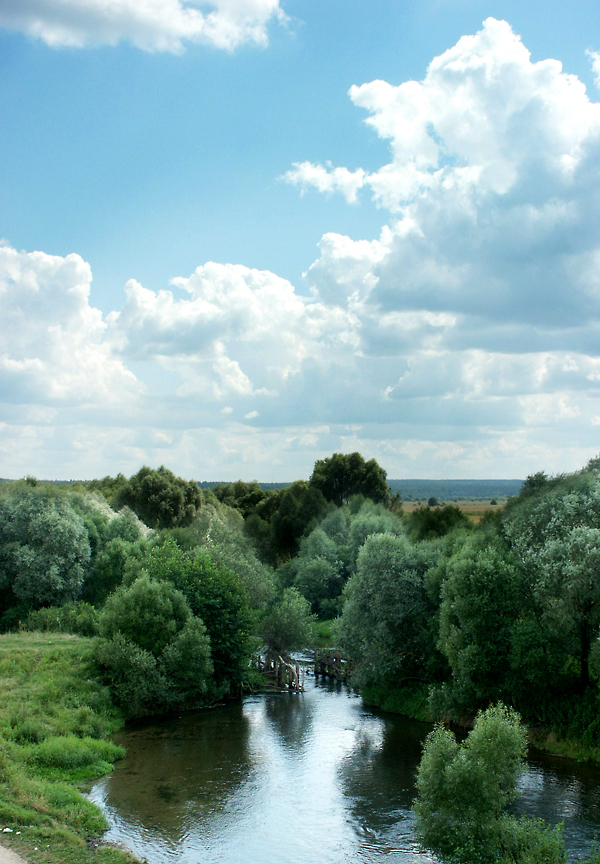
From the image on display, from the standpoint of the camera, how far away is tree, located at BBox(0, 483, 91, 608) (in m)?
59.8

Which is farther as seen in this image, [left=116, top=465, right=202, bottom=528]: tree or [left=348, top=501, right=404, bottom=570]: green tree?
[left=116, top=465, right=202, bottom=528]: tree

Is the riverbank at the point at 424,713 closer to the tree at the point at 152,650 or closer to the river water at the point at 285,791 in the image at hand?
the river water at the point at 285,791

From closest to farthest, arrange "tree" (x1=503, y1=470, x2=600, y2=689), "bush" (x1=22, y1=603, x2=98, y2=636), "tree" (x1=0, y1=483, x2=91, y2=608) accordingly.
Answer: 1. "tree" (x1=503, y1=470, x2=600, y2=689)
2. "bush" (x1=22, y1=603, x2=98, y2=636)
3. "tree" (x1=0, y1=483, x2=91, y2=608)

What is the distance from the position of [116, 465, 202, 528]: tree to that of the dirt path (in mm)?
77512

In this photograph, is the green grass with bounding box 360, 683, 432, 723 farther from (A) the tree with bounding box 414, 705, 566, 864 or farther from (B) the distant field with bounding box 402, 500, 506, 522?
(A) the tree with bounding box 414, 705, 566, 864

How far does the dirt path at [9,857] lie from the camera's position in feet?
66.0

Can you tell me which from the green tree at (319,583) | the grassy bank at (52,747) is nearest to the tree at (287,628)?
the grassy bank at (52,747)

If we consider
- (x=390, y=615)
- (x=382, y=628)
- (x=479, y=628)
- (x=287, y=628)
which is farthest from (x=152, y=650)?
(x=479, y=628)

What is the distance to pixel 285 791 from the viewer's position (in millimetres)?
30625

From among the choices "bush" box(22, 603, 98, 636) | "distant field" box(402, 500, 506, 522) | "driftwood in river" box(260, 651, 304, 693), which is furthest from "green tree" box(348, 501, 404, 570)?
"bush" box(22, 603, 98, 636)

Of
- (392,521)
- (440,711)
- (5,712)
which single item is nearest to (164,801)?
(5,712)

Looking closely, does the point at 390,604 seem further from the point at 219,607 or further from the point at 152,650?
the point at 152,650

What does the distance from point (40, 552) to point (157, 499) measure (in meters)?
39.0

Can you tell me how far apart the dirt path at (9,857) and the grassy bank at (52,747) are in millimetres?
272
